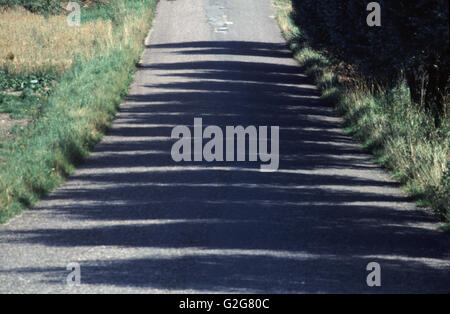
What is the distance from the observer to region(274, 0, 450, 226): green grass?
Result: 48.2ft

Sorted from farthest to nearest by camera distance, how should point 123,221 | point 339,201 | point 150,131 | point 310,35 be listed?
point 310,35
point 150,131
point 339,201
point 123,221

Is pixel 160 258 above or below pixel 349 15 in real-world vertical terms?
below

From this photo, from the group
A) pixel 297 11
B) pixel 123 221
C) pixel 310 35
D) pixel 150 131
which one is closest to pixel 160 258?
pixel 123 221

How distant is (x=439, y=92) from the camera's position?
749 inches

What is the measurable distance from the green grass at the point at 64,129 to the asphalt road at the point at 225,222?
353mm

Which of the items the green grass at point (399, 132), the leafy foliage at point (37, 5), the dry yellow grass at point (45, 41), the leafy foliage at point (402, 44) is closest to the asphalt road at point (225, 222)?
the green grass at point (399, 132)

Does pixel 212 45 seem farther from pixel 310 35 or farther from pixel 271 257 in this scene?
pixel 271 257

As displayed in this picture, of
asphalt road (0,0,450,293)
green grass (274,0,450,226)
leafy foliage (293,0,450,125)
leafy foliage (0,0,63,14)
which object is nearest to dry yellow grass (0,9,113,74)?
leafy foliage (0,0,63,14)

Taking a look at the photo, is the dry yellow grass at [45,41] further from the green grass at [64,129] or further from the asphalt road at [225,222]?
the asphalt road at [225,222]

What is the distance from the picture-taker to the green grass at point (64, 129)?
14625mm

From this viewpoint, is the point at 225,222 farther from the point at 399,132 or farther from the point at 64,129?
the point at 399,132

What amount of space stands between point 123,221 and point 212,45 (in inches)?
1091

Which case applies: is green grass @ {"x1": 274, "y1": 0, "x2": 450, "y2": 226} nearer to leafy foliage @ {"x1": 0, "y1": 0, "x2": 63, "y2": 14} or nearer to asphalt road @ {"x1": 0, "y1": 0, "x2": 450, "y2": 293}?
asphalt road @ {"x1": 0, "y1": 0, "x2": 450, "y2": 293}

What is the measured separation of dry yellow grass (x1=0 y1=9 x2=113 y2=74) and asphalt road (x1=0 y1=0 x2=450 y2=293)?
756 cm
